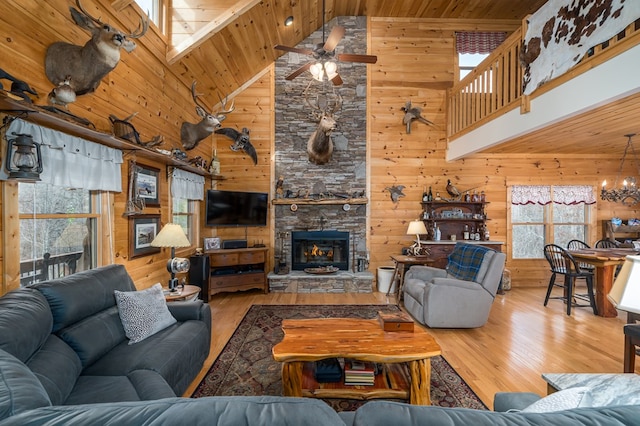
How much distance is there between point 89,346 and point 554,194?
746cm

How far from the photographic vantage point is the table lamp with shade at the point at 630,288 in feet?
4.68

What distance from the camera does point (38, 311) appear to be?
5.75 feet

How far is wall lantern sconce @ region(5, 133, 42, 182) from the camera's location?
1926mm

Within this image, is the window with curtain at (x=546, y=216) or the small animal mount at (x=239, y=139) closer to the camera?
the small animal mount at (x=239, y=139)

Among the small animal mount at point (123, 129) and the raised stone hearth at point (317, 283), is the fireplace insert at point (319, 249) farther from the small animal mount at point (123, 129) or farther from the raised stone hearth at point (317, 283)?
the small animal mount at point (123, 129)

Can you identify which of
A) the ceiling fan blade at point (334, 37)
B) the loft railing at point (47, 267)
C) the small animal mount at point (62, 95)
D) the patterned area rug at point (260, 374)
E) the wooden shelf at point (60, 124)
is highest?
the ceiling fan blade at point (334, 37)

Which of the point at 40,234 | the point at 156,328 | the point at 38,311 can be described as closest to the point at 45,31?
the point at 40,234

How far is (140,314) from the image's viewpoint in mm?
2381

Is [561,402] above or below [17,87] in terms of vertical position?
below

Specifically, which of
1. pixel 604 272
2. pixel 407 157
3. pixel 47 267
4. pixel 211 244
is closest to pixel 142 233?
pixel 47 267

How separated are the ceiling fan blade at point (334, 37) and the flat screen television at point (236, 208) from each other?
9.93 ft

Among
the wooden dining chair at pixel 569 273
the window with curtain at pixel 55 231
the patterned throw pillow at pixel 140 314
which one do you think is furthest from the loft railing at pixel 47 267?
the wooden dining chair at pixel 569 273

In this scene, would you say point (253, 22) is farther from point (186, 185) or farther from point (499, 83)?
point (499, 83)

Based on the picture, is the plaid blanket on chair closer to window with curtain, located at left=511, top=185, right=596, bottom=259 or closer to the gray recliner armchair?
the gray recliner armchair
